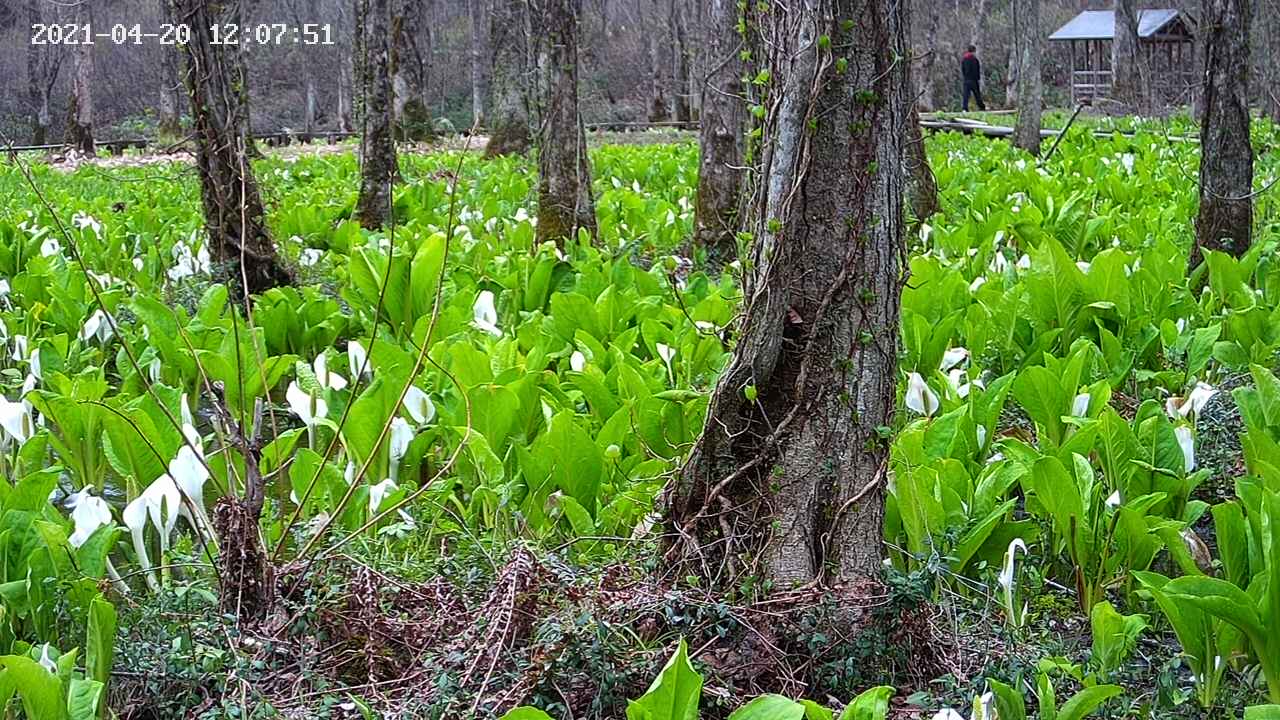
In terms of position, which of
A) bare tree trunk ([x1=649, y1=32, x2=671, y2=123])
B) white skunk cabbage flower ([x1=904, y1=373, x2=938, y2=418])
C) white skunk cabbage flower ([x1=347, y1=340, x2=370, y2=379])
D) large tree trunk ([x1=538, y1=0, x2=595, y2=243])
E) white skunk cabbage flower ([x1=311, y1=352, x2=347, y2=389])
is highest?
bare tree trunk ([x1=649, y1=32, x2=671, y2=123])

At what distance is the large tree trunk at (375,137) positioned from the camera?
10078mm

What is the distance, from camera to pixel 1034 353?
508 centimetres

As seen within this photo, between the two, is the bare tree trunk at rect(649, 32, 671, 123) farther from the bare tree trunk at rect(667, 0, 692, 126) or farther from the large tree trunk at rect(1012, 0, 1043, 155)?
the large tree trunk at rect(1012, 0, 1043, 155)

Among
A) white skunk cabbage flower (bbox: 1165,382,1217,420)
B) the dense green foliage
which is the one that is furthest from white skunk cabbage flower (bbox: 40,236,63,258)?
white skunk cabbage flower (bbox: 1165,382,1217,420)

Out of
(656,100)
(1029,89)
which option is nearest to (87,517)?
(1029,89)

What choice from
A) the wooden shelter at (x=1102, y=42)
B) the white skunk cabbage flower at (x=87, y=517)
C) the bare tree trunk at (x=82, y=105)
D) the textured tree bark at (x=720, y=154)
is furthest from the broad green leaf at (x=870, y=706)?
the wooden shelter at (x=1102, y=42)

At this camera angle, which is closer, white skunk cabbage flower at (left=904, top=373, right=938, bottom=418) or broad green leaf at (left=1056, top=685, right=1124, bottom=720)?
broad green leaf at (left=1056, top=685, right=1124, bottom=720)

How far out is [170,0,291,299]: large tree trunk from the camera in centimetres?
652

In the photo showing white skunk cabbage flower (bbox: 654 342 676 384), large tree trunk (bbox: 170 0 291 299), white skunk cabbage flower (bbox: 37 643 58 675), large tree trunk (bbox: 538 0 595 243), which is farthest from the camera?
large tree trunk (bbox: 538 0 595 243)

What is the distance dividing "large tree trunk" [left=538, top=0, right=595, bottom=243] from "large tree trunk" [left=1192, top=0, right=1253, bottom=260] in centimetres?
357

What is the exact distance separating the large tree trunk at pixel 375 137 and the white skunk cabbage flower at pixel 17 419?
5.25 meters

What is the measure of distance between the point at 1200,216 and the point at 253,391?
15.8 feet

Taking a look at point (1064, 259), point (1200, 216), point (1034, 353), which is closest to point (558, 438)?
point (1034, 353)

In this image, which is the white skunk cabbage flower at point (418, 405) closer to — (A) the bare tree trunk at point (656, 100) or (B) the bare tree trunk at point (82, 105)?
(B) the bare tree trunk at point (82, 105)
